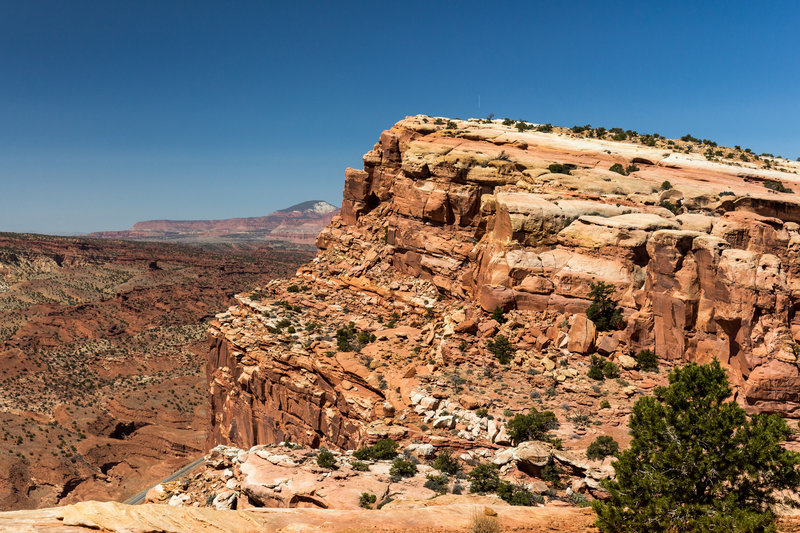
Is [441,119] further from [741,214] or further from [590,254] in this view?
[741,214]

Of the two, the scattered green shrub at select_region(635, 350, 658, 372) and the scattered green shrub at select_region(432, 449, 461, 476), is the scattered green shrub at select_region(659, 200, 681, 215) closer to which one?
the scattered green shrub at select_region(635, 350, 658, 372)

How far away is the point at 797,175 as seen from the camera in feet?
147

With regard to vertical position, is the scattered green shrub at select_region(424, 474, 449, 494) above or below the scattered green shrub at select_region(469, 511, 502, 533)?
below

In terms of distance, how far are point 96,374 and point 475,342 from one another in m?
86.1

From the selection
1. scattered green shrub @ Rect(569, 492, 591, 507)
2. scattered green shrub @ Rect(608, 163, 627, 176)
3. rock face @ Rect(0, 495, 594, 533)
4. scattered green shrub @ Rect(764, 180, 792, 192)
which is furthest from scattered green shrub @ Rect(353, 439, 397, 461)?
scattered green shrub @ Rect(764, 180, 792, 192)

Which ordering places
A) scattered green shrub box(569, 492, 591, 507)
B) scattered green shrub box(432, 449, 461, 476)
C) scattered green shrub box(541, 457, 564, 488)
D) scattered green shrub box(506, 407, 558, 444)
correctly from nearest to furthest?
scattered green shrub box(569, 492, 591, 507), scattered green shrub box(541, 457, 564, 488), scattered green shrub box(432, 449, 461, 476), scattered green shrub box(506, 407, 558, 444)

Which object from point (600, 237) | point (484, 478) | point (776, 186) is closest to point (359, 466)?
point (484, 478)

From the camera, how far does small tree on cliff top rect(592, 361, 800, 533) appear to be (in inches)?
569

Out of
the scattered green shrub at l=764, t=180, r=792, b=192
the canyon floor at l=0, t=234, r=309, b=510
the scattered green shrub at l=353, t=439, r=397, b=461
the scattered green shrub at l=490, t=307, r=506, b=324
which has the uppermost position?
the scattered green shrub at l=764, t=180, r=792, b=192

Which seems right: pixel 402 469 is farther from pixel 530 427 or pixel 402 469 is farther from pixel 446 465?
pixel 530 427

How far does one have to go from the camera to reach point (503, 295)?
35406 millimetres

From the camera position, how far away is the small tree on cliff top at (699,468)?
569 inches

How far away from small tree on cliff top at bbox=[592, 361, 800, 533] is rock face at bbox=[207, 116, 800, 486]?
10.4 metres

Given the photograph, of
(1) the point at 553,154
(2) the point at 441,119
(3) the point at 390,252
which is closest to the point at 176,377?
(3) the point at 390,252
